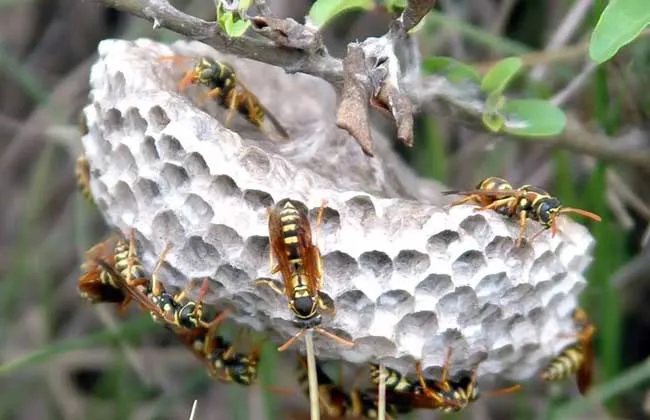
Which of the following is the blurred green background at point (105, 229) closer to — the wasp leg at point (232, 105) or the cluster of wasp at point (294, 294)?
the cluster of wasp at point (294, 294)

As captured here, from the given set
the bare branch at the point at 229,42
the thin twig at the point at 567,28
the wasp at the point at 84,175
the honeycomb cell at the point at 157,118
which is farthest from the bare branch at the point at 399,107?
the thin twig at the point at 567,28

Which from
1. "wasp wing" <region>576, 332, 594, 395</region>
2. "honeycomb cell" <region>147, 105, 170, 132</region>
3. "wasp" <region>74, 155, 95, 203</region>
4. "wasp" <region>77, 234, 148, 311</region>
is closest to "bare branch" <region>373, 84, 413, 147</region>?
"honeycomb cell" <region>147, 105, 170, 132</region>

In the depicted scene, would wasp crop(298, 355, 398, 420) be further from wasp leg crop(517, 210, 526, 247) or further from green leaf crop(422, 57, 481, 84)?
green leaf crop(422, 57, 481, 84)

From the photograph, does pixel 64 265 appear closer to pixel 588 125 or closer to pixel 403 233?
pixel 588 125

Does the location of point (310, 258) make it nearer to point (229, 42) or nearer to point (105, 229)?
point (229, 42)

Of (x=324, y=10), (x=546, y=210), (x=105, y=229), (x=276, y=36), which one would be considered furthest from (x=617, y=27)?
(x=105, y=229)

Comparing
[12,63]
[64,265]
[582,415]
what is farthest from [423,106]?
[64,265]

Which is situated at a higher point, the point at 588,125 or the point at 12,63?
the point at 12,63
